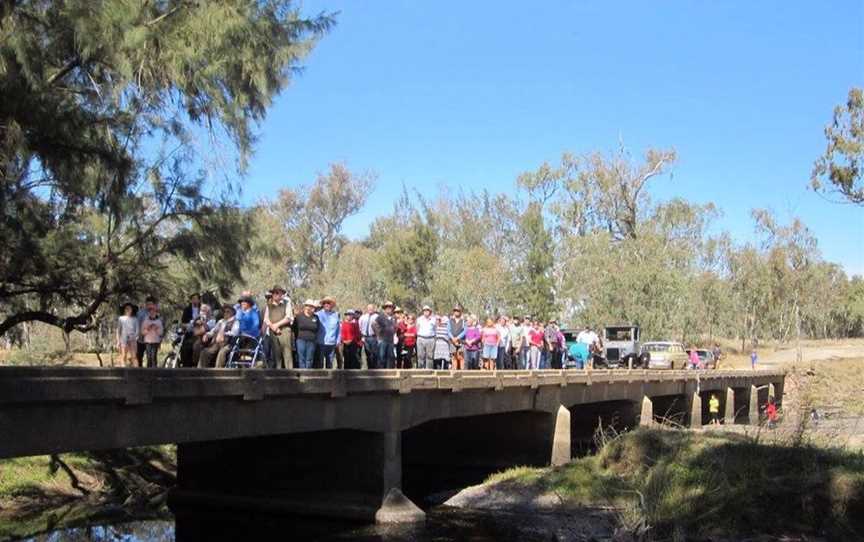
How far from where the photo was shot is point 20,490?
18.4 m

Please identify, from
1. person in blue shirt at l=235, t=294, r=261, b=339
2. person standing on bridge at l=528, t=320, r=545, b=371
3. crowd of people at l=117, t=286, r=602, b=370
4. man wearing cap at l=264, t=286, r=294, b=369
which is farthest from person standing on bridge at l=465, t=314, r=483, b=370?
person in blue shirt at l=235, t=294, r=261, b=339

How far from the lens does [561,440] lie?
2370 centimetres

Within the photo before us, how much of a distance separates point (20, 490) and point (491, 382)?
10.2m

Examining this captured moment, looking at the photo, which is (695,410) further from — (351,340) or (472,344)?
(351,340)

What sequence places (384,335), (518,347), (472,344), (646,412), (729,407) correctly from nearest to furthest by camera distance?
(384,335) → (472,344) → (518,347) → (646,412) → (729,407)

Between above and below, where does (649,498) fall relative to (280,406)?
below

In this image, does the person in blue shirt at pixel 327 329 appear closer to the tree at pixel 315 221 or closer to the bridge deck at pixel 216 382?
the bridge deck at pixel 216 382

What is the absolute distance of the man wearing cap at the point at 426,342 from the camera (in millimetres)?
20219

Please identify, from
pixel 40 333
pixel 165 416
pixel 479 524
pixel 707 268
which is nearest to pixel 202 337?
pixel 165 416

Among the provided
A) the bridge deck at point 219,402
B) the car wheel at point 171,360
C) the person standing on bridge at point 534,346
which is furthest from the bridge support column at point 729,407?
the car wheel at point 171,360

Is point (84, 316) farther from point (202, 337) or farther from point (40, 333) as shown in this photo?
point (40, 333)

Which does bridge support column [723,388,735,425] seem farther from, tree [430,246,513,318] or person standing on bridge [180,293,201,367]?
person standing on bridge [180,293,201,367]

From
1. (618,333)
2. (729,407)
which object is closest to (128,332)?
(618,333)

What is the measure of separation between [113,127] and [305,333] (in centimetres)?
481
